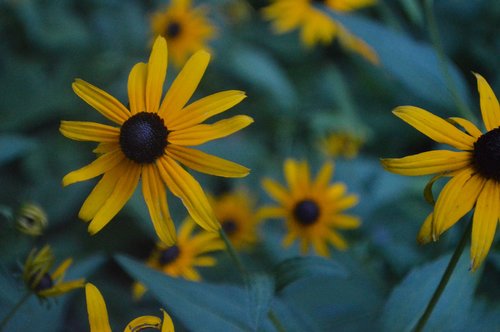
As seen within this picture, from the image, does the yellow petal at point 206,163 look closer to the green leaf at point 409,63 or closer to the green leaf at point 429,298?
the green leaf at point 429,298

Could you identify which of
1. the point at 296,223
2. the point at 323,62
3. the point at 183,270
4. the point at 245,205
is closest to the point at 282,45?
the point at 323,62

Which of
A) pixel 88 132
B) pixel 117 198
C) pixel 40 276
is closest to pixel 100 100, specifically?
pixel 88 132

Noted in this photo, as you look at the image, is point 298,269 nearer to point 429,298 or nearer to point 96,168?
point 429,298

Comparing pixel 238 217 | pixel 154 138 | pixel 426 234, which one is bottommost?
pixel 238 217

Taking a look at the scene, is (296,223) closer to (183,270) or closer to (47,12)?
(183,270)

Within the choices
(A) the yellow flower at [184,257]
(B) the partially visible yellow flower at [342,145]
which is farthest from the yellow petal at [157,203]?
(B) the partially visible yellow flower at [342,145]

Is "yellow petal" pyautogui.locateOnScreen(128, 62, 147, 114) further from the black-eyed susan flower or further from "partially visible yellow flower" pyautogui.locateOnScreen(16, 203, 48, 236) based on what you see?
the black-eyed susan flower
